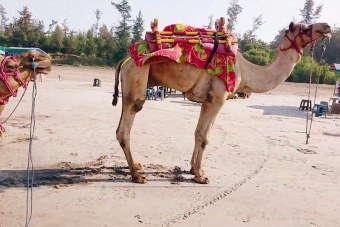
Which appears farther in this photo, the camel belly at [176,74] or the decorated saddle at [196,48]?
the camel belly at [176,74]

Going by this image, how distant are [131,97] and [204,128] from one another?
1.31 m

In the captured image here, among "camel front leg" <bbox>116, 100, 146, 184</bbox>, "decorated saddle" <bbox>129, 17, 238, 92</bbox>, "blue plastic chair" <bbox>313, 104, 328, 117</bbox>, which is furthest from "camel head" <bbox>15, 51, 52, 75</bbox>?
"blue plastic chair" <bbox>313, 104, 328, 117</bbox>

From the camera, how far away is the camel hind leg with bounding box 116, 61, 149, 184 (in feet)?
18.5

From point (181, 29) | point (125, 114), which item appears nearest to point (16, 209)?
point (125, 114)

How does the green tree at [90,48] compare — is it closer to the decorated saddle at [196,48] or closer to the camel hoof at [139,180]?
the decorated saddle at [196,48]

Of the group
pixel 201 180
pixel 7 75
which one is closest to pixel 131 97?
pixel 201 180

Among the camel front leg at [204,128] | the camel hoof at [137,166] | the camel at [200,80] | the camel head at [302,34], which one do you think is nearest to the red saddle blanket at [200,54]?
the camel at [200,80]

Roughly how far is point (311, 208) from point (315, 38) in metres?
2.59

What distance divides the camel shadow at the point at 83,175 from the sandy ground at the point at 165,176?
0.05 feet

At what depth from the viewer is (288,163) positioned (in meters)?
7.43

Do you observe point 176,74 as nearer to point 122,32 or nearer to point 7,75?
point 7,75

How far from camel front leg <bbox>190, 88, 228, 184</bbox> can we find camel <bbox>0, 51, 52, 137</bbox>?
2939 millimetres

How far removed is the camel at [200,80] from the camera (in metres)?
5.73

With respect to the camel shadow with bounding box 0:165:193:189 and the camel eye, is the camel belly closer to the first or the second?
the camel shadow with bounding box 0:165:193:189
